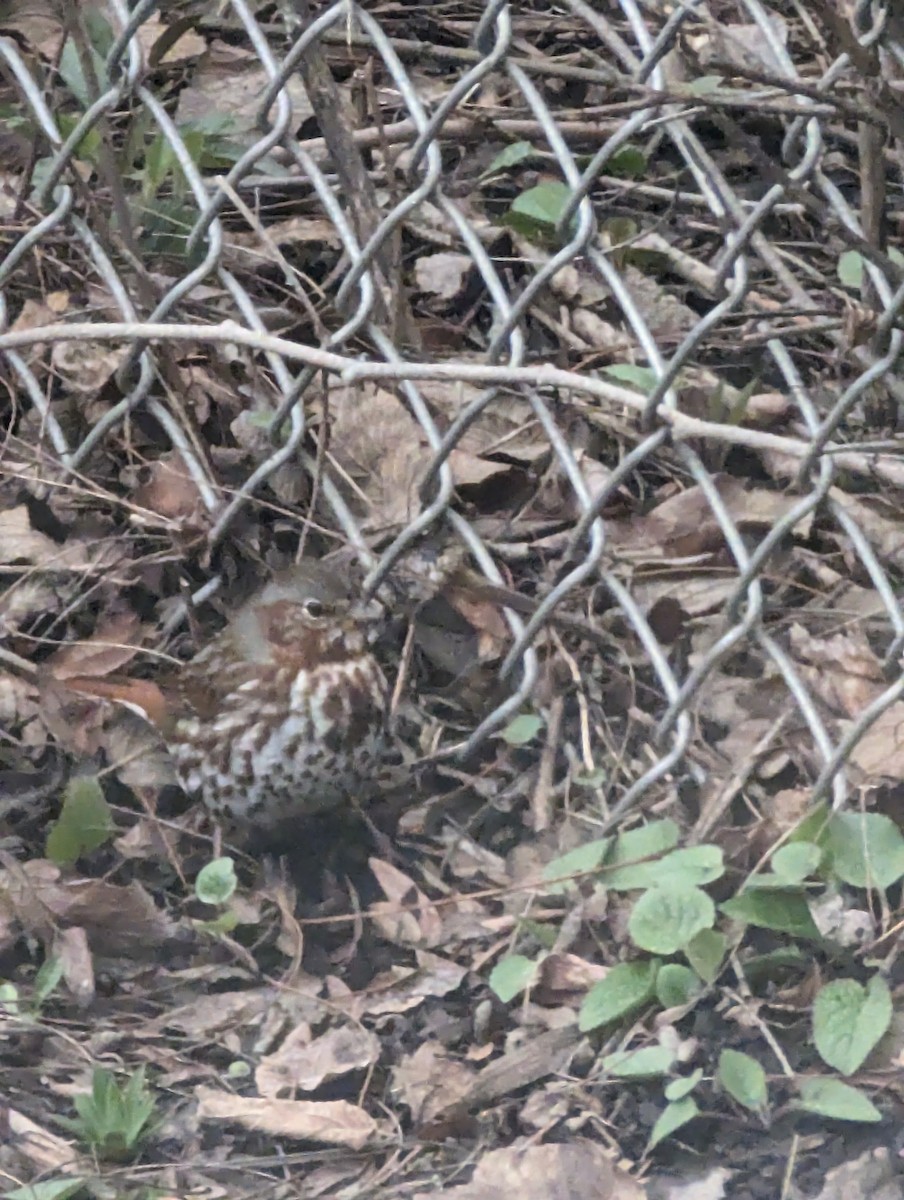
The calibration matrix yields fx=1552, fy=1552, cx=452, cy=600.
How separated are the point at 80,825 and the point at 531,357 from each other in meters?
→ 1.13

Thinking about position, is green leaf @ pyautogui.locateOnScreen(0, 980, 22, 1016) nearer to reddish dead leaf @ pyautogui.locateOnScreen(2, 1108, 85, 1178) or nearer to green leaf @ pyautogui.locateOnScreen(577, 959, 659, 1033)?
reddish dead leaf @ pyautogui.locateOnScreen(2, 1108, 85, 1178)

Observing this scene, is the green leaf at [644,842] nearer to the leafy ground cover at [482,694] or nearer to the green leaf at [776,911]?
the leafy ground cover at [482,694]

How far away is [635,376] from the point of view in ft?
7.89

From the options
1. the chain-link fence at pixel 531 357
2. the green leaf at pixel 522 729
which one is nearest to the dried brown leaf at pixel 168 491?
the chain-link fence at pixel 531 357

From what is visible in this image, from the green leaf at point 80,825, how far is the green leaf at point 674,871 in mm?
700

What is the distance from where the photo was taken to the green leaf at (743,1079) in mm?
1585

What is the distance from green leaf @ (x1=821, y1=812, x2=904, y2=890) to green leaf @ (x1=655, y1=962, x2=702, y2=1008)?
8.0 inches

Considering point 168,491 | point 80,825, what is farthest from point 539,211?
point 80,825

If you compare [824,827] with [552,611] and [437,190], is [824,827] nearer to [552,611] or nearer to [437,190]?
[552,611]

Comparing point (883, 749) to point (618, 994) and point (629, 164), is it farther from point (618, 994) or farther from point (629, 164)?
point (629, 164)

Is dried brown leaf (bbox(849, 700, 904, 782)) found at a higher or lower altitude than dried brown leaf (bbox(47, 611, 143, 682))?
lower

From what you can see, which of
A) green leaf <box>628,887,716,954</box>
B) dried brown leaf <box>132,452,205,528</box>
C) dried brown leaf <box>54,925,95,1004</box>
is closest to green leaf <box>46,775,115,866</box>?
dried brown leaf <box>54,925,95,1004</box>

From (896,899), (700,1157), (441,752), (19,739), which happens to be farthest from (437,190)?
(700,1157)

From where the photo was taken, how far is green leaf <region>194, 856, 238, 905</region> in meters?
1.98
